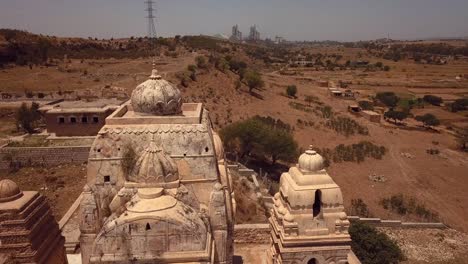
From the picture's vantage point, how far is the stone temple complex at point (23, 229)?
976cm

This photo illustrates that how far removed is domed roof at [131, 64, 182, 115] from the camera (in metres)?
11.8

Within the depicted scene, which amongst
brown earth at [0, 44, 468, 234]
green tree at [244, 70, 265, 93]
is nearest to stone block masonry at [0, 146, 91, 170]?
brown earth at [0, 44, 468, 234]

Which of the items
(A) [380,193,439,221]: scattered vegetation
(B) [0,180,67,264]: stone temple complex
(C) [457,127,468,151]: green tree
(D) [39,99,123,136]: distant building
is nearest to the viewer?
(B) [0,180,67,264]: stone temple complex

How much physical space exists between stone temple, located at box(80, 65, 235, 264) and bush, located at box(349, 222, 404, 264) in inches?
390

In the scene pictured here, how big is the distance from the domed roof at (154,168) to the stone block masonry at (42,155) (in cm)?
1811

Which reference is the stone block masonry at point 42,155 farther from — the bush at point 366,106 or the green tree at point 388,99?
the green tree at point 388,99

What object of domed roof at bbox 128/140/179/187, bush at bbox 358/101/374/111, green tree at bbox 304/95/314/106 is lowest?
bush at bbox 358/101/374/111

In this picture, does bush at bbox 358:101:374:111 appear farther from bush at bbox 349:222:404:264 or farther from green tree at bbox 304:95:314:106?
bush at bbox 349:222:404:264

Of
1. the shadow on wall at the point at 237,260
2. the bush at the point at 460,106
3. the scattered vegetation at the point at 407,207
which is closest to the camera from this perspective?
the shadow on wall at the point at 237,260

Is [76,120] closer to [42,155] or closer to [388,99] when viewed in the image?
[42,155]

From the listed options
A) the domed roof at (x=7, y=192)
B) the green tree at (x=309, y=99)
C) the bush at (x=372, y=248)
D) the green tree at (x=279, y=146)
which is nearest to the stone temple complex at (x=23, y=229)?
the domed roof at (x=7, y=192)

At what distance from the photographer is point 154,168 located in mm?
10375

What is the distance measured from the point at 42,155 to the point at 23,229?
19.1 m

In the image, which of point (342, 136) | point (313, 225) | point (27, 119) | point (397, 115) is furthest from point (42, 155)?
point (397, 115)
